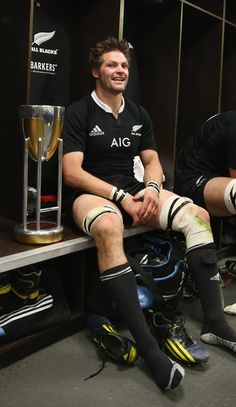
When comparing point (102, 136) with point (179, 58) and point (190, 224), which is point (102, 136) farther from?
point (179, 58)

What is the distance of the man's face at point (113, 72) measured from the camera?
2193 mm

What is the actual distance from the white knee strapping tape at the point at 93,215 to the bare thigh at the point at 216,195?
0.70 m

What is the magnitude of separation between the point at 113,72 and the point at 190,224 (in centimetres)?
78

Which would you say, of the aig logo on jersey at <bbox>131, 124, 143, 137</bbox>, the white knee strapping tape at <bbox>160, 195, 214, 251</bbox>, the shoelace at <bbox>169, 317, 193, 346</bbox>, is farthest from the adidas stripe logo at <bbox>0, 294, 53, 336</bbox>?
the aig logo on jersey at <bbox>131, 124, 143, 137</bbox>

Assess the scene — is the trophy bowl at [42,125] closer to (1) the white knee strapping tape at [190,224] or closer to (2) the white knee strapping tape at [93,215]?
(2) the white knee strapping tape at [93,215]

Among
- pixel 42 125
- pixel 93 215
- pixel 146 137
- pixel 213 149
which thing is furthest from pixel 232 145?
pixel 42 125

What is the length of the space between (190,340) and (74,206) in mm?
727

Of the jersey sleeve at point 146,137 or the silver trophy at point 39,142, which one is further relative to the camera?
the jersey sleeve at point 146,137

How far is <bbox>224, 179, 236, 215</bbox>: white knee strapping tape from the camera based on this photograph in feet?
7.56

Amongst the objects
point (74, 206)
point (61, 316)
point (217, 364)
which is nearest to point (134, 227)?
point (74, 206)

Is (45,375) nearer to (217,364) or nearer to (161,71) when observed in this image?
(217,364)

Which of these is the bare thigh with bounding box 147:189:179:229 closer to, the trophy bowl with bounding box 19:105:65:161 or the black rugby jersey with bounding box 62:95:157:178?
the black rugby jersey with bounding box 62:95:157:178

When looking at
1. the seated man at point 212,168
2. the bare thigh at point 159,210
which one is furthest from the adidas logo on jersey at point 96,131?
the seated man at point 212,168

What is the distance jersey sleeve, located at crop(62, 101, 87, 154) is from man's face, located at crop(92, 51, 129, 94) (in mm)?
165
